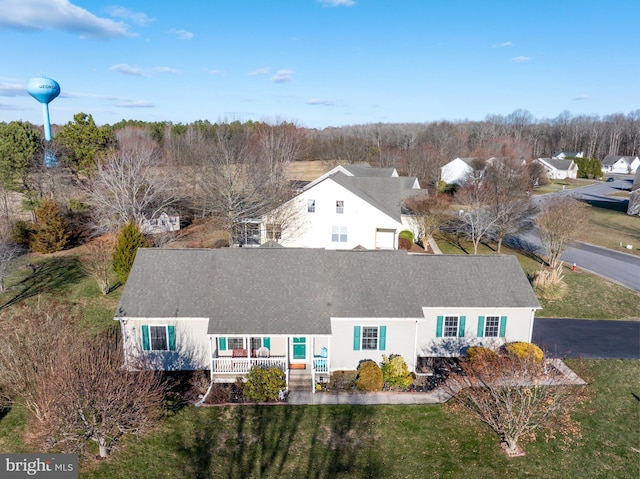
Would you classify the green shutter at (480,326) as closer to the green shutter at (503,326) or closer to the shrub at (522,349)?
the green shutter at (503,326)

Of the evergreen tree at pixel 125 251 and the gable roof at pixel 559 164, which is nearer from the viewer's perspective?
the evergreen tree at pixel 125 251

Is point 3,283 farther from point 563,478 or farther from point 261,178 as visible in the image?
point 563,478

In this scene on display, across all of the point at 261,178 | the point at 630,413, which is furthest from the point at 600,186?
the point at 630,413

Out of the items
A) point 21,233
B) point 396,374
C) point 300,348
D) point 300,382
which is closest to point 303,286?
point 300,348

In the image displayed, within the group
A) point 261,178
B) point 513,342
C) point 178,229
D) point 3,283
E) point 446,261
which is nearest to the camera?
point 513,342

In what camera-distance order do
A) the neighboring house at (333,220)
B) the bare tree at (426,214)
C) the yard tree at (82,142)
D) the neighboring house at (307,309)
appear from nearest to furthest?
the neighboring house at (307,309), the neighboring house at (333,220), the bare tree at (426,214), the yard tree at (82,142)

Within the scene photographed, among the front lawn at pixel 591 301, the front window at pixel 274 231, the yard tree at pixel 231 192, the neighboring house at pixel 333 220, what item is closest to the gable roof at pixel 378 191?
the neighboring house at pixel 333 220

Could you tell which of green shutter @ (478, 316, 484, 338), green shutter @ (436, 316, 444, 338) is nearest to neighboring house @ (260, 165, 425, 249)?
green shutter @ (436, 316, 444, 338)

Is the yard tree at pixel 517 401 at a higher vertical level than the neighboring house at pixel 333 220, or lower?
lower
